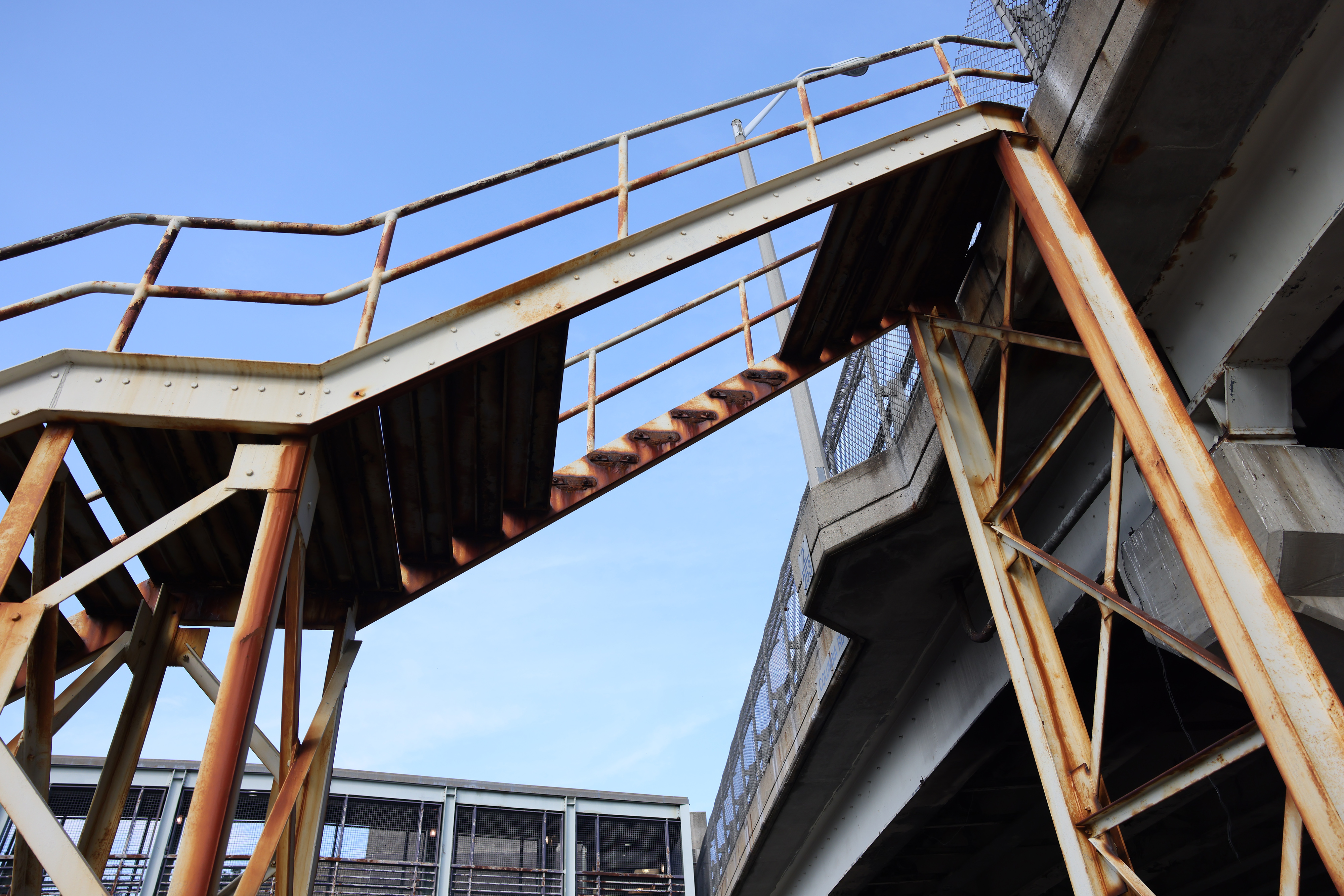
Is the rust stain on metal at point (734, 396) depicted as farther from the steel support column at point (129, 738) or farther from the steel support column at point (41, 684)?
the steel support column at point (41, 684)

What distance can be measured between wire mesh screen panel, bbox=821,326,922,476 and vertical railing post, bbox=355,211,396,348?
393 cm

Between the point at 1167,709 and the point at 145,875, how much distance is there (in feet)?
62.2

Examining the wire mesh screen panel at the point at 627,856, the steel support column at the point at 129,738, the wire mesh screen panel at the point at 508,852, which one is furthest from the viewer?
the wire mesh screen panel at the point at 627,856

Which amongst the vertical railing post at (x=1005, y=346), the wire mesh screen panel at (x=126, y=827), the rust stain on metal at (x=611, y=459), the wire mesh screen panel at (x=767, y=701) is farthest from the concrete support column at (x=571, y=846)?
the vertical railing post at (x=1005, y=346)

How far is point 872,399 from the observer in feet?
30.1

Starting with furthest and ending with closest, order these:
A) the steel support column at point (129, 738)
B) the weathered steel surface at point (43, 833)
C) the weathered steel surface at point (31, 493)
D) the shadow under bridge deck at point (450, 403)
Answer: the steel support column at point (129, 738) < the shadow under bridge deck at point (450, 403) < the weathered steel surface at point (31, 493) < the weathered steel surface at point (43, 833)

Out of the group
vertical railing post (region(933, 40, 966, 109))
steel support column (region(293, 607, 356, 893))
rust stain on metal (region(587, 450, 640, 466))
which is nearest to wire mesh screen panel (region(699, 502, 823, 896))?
rust stain on metal (region(587, 450, 640, 466))

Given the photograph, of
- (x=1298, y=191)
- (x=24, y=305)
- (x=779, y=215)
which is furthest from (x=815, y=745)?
(x=24, y=305)

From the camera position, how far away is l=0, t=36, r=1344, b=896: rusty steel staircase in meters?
4.00

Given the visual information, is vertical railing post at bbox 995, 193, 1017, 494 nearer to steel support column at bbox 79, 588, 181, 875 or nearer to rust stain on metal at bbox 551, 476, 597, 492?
rust stain on metal at bbox 551, 476, 597, 492

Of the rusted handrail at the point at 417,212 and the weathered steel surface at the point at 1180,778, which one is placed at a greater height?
the rusted handrail at the point at 417,212

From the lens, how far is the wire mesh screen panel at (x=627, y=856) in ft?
72.3

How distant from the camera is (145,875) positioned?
700 inches

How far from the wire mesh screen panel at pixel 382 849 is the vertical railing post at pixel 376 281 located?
1751 centimetres
